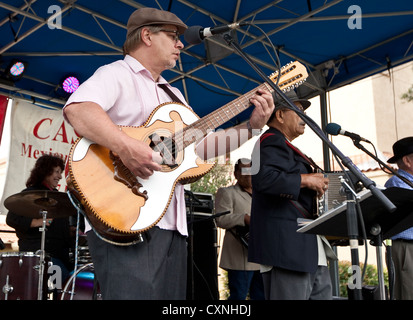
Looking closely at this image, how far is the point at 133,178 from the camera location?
6.98ft

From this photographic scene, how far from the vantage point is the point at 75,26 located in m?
6.31

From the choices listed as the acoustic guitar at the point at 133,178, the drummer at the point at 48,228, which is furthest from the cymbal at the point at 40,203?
the acoustic guitar at the point at 133,178

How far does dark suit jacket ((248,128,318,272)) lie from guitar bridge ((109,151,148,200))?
122 cm

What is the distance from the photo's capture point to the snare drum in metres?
4.64

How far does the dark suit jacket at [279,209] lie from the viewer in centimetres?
299

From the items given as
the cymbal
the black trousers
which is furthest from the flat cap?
the cymbal

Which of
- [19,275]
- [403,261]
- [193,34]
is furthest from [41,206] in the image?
[403,261]

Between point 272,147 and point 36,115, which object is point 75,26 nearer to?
point 36,115

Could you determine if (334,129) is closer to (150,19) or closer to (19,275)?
(150,19)

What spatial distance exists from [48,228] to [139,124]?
3831mm

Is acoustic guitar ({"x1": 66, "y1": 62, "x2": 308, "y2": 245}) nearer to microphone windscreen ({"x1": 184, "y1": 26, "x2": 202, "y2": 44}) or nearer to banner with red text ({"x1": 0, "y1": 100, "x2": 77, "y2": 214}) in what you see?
microphone windscreen ({"x1": 184, "y1": 26, "x2": 202, "y2": 44})

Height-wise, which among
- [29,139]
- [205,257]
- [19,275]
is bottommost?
[19,275]

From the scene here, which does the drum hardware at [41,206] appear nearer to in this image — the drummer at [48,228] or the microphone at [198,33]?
the drummer at [48,228]
